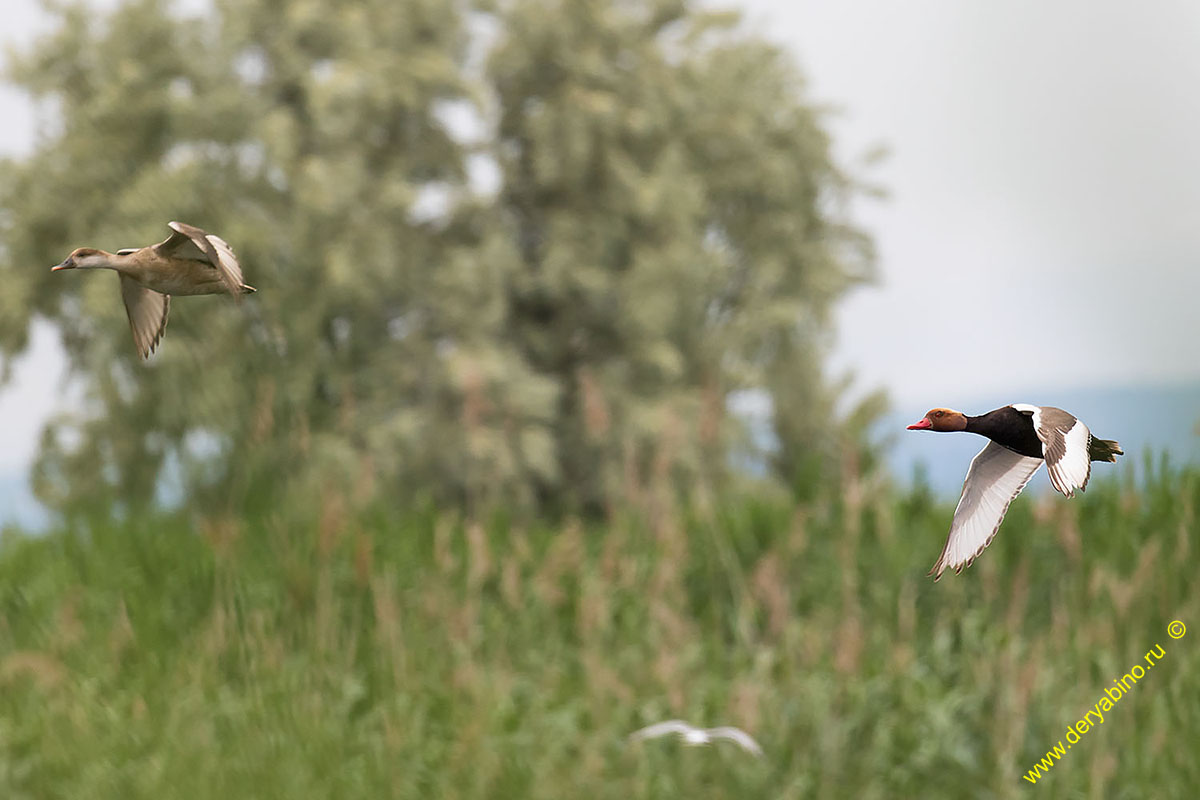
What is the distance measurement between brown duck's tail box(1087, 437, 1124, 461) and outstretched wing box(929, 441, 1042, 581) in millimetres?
22

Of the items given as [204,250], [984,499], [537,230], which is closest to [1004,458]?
[984,499]

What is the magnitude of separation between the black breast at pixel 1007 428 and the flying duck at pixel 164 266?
11.5 inches

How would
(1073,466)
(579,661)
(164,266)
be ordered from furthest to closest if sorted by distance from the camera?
(579,661), (164,266), (1073,466)

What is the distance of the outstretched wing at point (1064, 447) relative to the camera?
38cm

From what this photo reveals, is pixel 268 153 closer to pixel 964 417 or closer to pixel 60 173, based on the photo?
pixel 60 173

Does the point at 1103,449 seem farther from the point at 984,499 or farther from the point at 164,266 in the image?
the point at 164,266

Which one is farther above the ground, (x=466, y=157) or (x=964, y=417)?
(x=466, y=157)

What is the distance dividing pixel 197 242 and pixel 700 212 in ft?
66.8

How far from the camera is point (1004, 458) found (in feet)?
1.55

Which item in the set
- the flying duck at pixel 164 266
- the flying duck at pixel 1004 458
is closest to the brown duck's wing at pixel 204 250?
the flying duck at pixel 164 266

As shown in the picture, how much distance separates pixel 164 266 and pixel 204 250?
1.5 inches

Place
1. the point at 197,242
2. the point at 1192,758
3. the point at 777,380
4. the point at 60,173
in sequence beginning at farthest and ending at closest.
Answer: the point at 777,380
the point at 60,173
the point at 1192,758
the point at 197,242

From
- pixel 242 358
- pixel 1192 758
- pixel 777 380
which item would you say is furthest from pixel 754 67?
pixel 242 358

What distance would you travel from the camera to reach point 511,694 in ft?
17.2
